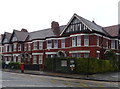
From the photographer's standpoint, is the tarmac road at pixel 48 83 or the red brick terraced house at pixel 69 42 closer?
the tarmac road at pixel 48 83

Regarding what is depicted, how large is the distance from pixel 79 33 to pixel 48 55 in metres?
9.95

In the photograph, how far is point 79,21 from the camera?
31844 millimetres

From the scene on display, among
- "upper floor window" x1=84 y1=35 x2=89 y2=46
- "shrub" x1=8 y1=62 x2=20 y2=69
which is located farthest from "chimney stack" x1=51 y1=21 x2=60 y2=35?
"shrub" x1=8 y1=62 x2=20 y2=69

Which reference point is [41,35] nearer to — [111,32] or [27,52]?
[27,52]

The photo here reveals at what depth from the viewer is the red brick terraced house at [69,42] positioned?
30.5 m

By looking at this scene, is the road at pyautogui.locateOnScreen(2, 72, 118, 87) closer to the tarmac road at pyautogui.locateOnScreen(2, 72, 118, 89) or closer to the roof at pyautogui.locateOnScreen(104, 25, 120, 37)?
the tarmac road at pyautogui.locateOnScreen(2, 72, 118, 89)

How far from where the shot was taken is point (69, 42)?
34.2 m

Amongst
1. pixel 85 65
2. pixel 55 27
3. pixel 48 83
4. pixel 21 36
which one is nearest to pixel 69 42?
pixel 55 27

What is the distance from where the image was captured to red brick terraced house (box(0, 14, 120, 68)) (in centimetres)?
3048

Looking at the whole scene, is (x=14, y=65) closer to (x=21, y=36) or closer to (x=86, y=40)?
(x=21, y=36)

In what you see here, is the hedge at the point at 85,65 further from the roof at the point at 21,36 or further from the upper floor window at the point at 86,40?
the roof at the point at 21,36

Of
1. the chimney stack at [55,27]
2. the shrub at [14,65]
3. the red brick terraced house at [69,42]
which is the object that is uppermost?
the chimney stack at [55,27]

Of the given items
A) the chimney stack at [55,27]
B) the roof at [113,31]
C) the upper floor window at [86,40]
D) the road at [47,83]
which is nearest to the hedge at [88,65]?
the upper floor window at [86,40]

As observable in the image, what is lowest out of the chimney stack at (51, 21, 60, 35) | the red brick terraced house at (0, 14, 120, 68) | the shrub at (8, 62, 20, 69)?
the shrub at (8, 62, 20, 69)
